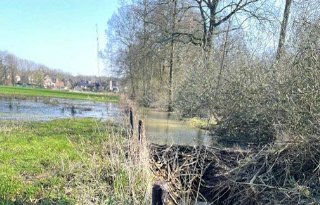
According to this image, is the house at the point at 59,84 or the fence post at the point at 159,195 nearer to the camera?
the fence post at the point at 159,195

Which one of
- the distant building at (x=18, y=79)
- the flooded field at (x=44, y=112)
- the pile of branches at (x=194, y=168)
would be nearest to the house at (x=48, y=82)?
the distant building at (x=18, y=79)

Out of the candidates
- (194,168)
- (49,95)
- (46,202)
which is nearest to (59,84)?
(49,95)

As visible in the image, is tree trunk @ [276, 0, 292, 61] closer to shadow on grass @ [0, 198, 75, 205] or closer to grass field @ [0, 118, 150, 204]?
grass field @ [0, 118, 150, 204]

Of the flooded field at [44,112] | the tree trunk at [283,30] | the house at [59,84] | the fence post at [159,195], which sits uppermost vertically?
the tree trunk at [283,30]

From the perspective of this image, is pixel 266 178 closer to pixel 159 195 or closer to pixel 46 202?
pixel 46 202

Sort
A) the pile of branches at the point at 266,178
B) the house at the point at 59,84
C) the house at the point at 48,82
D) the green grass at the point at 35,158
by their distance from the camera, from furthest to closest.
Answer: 1. the house at the point at 59,84
2. the house at the point at 48,82
3. the pile of branches at the point at 266,178
4. the green grass at the point at 35,158

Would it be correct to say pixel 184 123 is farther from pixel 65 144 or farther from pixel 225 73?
pixel 65 144

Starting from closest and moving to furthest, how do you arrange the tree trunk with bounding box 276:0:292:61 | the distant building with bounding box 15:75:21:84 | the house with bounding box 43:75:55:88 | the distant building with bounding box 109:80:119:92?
the tree trunk with bounding box 276:0:292:61, the distant building with bounding box 109:80:119:92, the distant building with bounding box 15:75:21:84, the house with bounding box 43:75:55:88

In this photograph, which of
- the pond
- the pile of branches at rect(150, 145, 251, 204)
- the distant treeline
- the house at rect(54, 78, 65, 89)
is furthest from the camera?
the house at rect(54, 78, 65, 89)

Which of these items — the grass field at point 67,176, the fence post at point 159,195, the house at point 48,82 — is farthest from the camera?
the house at point 48,82

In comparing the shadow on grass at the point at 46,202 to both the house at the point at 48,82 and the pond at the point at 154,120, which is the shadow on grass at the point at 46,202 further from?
the house at the point at 48,82

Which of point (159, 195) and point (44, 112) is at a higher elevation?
point (159, 195)

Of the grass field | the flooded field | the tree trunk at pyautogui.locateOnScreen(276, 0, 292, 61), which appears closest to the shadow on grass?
the grass field

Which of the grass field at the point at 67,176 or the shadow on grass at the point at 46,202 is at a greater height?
the grass field at the point at 67,176
